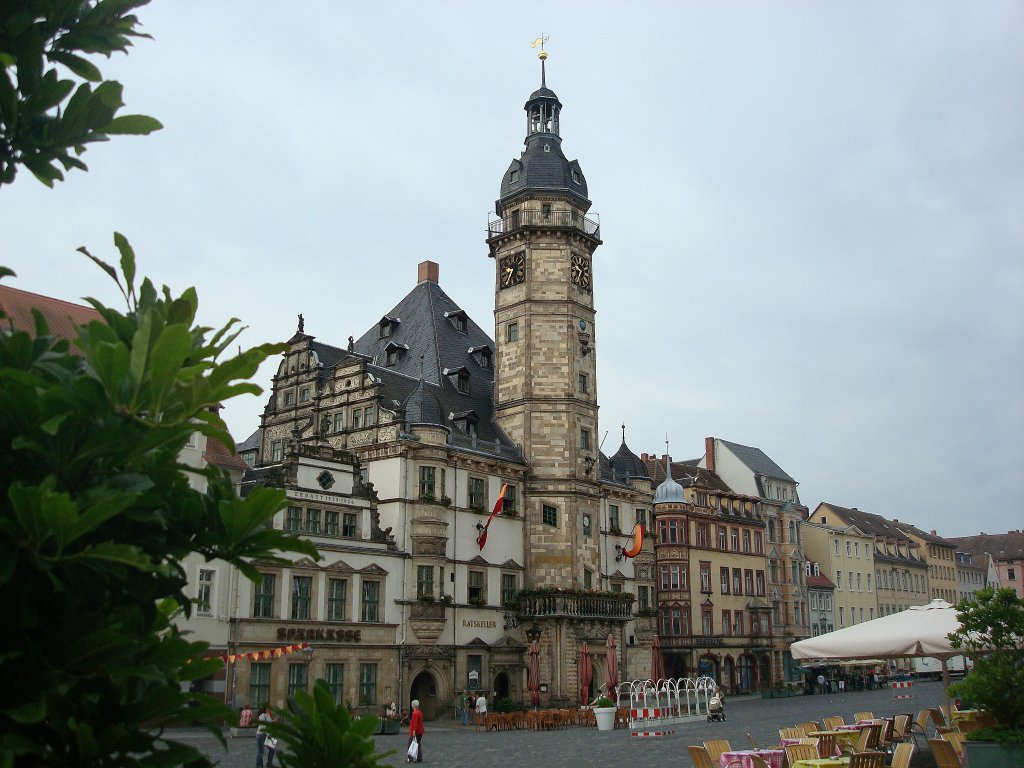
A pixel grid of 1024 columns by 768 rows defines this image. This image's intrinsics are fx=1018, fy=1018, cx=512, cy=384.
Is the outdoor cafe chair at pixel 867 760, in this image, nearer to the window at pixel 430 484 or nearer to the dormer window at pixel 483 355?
the window at pixel 430 484

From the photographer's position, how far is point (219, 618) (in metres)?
32.8

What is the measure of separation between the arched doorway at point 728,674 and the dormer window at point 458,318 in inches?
1040

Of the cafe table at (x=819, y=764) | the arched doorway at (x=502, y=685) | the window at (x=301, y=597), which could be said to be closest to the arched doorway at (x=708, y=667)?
the arched doorway at (x=502, y=685)

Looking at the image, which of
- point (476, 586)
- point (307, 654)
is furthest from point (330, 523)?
point (476, 586)

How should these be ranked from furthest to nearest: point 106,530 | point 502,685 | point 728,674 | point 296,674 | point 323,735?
1. point 728,674
2. point 502,685
3. point 296,674
4. point 323,735
5. point 106,530

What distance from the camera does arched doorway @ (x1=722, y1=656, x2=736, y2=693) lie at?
61.0 metres

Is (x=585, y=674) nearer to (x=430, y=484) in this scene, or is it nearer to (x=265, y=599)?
(x=430, y=484)

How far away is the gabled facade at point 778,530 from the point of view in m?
67.4

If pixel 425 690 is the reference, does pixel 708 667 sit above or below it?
above

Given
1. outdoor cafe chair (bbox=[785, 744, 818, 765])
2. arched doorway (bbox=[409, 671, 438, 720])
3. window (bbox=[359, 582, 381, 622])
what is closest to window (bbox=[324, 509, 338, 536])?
window (bbox=[359, 582, 381, 622])

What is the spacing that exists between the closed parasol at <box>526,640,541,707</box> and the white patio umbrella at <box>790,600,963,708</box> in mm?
23696

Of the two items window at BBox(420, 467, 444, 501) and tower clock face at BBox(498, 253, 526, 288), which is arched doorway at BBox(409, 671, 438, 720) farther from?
tower clock face at BBox(498, 253, 526, 288)

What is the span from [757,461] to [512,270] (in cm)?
3178

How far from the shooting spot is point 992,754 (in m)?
13.6
